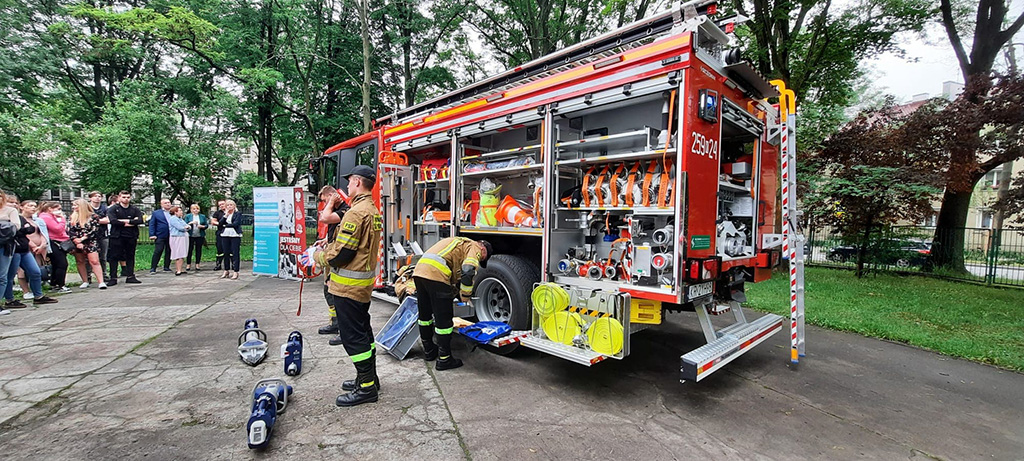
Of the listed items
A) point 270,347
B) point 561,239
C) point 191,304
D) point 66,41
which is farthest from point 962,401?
point 66,41

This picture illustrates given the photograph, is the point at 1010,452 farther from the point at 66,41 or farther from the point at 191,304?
the point at 66,41

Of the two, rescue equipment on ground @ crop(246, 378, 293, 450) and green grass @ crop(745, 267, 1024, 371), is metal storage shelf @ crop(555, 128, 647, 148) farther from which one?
green grass @ crop(745, 267, 1024, 371)

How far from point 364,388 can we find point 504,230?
200 cm

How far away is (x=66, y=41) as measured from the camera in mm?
15500

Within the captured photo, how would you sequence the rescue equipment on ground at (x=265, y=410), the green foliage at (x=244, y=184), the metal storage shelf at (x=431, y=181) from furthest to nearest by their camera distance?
1. the green foliage at (x=244, y=184)
2. the metal storage shelf at (x=431, y=181)
3. the rescue equipment on ground at (x=265, y=410)

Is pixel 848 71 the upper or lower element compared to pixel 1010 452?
upper

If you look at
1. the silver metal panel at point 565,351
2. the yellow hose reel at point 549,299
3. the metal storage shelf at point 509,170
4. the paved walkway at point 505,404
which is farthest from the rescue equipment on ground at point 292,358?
Result: the metal storage shelf at point 509,170

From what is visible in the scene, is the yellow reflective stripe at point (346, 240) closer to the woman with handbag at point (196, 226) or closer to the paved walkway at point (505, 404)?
the paved walkway at point (505, 404)

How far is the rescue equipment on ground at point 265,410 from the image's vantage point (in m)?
2.54

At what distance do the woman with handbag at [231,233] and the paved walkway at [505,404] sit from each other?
→ 4060 mm

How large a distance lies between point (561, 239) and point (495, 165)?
1224 millimetres

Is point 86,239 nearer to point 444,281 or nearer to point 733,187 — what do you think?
point 444,281

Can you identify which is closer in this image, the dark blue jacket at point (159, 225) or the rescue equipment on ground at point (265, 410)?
the rescue equipment on ground at point (265, 410)

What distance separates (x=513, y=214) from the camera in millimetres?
4488
